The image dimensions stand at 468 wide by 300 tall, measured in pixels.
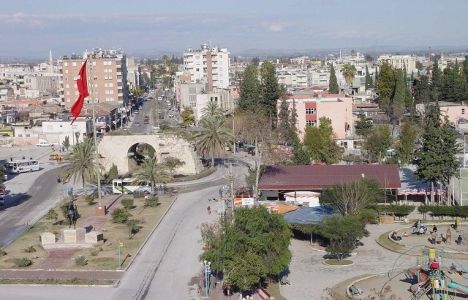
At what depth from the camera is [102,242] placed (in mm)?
33688

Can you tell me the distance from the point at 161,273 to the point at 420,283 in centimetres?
1091

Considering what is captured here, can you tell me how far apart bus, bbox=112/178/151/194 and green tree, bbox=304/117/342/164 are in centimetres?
1411

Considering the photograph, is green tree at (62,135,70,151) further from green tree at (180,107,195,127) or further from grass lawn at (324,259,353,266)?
grass lawn at (324,259,353,266)

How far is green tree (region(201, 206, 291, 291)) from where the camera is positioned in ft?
80.6

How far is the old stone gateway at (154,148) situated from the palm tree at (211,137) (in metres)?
1.31

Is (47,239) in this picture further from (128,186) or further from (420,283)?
(420,283)

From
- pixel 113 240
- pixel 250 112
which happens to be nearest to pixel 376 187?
pixel 113 240

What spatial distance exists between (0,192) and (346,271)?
27006 millimetres

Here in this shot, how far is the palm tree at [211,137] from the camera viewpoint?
174 feet

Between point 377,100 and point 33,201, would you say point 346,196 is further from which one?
point 377,100

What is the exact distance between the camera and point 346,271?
28.3 m

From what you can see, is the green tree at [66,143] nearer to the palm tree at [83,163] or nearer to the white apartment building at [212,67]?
the palm tree at [83,163]

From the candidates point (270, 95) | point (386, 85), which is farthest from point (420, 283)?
point (386, 85)

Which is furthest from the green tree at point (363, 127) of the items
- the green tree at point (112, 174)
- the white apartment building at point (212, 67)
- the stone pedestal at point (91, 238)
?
the white apartment building at point (212, 67)
